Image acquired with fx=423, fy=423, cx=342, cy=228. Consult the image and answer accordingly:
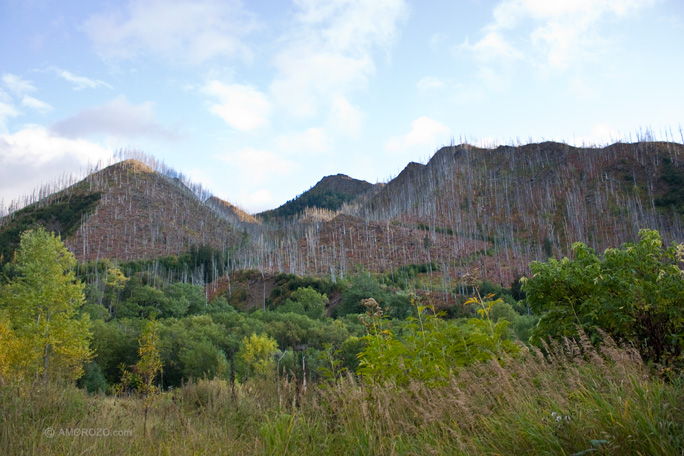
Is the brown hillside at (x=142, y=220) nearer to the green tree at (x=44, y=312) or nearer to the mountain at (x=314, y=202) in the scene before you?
the mountain at (x=314, y=202)

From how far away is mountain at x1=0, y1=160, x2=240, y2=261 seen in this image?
84.6 m

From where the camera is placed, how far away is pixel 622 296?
20.3ft

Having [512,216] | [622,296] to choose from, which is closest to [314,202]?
[512,216]

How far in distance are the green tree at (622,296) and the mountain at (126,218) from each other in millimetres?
86139

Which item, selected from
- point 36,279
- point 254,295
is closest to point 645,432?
point 36,279

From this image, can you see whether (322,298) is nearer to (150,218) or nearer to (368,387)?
(368,387)

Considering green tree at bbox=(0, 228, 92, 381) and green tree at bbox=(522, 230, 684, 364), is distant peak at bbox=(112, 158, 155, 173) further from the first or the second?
green tree at bbox=(522, 230, 684, 364)

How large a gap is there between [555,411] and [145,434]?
3.96 meters

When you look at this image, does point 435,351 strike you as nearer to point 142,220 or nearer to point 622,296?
point 622,296

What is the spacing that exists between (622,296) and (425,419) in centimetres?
432

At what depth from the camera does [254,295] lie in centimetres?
6131

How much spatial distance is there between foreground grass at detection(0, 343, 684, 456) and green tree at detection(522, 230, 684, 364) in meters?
1.01

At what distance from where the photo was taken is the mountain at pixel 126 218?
278 feet

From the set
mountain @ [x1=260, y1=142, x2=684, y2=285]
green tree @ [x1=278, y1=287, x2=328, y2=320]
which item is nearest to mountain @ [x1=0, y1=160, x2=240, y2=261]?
mountain @ [x1=260, y1=142, x2=684, y2=285]
